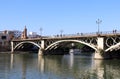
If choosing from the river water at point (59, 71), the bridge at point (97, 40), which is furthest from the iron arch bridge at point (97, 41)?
the river water at point (59, 71)

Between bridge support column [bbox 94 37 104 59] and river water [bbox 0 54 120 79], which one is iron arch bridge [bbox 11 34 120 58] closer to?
bridge support column [bbox 94 37 104 59]

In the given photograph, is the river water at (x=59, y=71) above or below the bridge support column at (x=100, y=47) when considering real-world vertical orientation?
below

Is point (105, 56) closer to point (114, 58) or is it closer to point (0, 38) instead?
point (114, 58)

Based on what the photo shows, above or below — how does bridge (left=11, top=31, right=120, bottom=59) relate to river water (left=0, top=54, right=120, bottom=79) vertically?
above

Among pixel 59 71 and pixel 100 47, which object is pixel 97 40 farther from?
pixel 59 71

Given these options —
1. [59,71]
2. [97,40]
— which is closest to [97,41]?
[97,40]

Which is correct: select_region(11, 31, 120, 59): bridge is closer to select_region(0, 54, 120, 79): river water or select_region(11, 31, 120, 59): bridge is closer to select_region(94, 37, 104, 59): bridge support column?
select_region(94, 37, 104, 59): bridge support column

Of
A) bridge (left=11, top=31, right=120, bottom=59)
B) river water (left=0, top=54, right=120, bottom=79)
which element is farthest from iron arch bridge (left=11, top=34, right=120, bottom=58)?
river water (left=0, top=54, right=120, bottom=79)

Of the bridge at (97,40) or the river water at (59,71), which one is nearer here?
the river water at (59,71)

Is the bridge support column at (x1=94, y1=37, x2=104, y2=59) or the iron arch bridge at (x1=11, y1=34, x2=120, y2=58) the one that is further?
the bridge support column at (x1=94, y1=37, x2=104, y2=59)

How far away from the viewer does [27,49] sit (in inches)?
6097

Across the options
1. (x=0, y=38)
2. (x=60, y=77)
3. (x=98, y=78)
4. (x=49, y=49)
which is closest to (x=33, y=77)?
(x=60, y=77)

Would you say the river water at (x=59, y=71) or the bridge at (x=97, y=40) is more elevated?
the bridge at (x=97, y=40)

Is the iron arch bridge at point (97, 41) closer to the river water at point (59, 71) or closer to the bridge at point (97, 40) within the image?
the bridge at point (97, 40)
